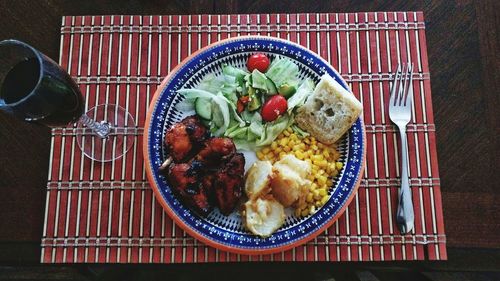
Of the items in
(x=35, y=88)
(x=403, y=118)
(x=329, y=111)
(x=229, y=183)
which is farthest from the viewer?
(x=403, y=118)

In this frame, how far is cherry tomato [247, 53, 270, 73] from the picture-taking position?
202 cm

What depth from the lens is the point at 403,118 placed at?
206 centimetres

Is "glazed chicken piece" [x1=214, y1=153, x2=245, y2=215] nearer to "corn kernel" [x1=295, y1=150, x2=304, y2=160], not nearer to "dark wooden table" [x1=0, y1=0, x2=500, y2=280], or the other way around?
"corn kernel" [x1=295, y1=150, x2=304, y2=160]

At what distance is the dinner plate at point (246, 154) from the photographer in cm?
189

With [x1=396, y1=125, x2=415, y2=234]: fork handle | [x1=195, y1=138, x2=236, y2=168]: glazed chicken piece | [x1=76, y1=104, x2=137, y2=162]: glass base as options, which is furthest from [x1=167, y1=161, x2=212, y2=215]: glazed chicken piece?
[x1=396, y1=125, x2=415, y2=234]: fork handle

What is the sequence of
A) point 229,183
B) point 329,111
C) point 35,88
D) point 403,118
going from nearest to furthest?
point 35,88
point 229,183
point 329,111
point 403,118

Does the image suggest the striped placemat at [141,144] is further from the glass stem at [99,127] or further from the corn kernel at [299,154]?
the corn kernel at [299,154]

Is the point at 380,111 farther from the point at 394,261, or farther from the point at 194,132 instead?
the point at 194,132

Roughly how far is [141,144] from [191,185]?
38cm

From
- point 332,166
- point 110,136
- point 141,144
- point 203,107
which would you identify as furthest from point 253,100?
point 110,136

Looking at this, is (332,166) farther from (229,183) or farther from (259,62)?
(259,62)

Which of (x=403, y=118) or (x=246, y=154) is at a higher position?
(x=403, y=118)

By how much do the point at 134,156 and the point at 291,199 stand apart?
0.75 m

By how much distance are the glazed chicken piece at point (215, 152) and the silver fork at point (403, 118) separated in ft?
2.53
